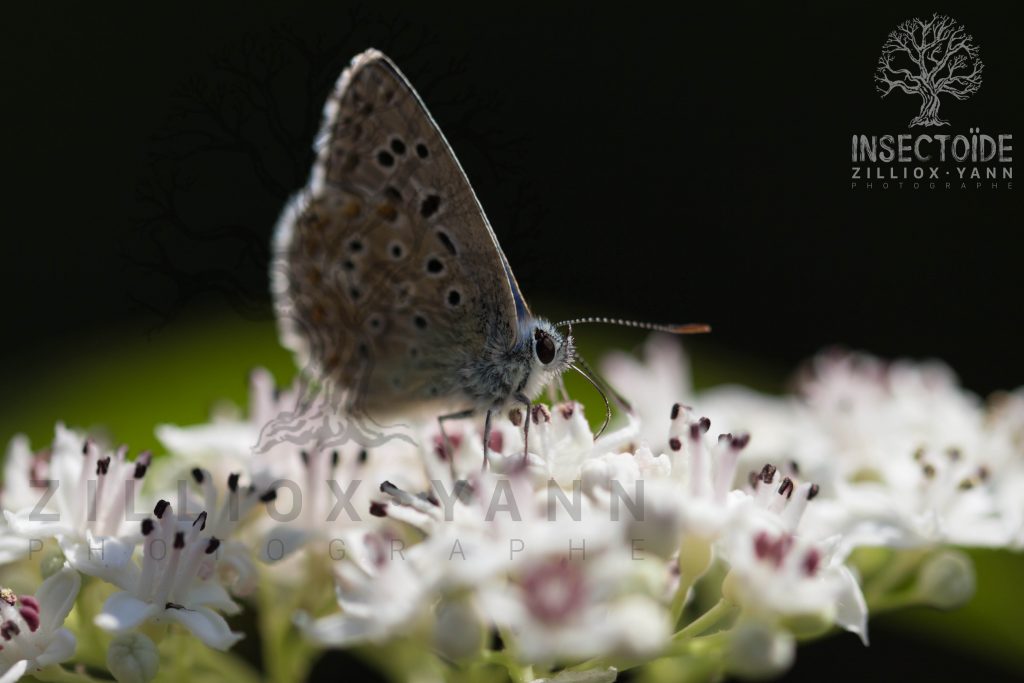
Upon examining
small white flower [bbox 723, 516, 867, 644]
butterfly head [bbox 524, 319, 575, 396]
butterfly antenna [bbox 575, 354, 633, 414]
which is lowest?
small white flower [bbox 723, 516, 867, 644]

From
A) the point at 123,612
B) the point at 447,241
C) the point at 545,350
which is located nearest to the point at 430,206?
the point at 447,241

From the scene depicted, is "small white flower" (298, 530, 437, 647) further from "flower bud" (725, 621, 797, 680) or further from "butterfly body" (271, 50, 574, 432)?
"butterfly body" (271, 50, 574, 432)

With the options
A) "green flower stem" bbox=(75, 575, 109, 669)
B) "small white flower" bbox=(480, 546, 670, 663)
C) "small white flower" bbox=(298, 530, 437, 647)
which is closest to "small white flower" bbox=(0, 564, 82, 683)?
"green flower stem" bbox=(75, 575, 109, 669)

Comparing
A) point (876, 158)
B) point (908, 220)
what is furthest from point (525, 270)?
point (908, 220)

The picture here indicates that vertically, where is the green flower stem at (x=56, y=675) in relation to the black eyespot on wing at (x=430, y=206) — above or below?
below

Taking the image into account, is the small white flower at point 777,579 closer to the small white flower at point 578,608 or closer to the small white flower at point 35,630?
the small white flower at point 578,608

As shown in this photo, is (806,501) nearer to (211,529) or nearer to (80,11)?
(211,529)

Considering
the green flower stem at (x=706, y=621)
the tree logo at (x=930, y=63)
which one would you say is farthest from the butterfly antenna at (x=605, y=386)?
the tree logo at (x=930, y=63)
